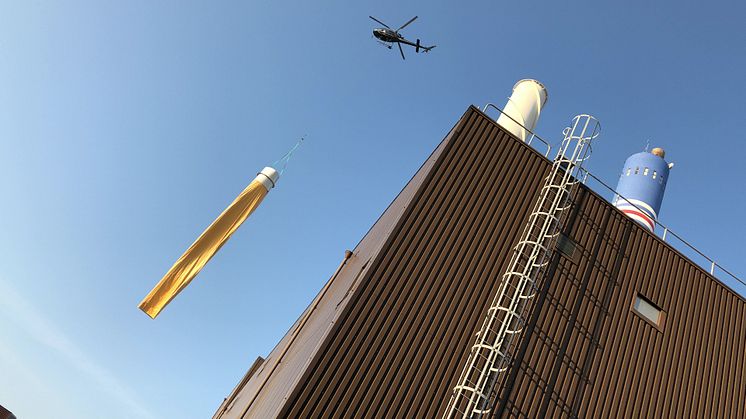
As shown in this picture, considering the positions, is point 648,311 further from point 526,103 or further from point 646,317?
point 526,103

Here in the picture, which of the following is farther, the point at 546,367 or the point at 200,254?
the point at 200,254

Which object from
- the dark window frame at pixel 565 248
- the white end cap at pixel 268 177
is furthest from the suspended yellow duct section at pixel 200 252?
the dark window frame at pixel 565 248

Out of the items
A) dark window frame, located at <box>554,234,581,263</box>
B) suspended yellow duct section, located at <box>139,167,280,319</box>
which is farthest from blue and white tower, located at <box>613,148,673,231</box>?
suspended yellow duct section, located at <box>139,167,280,319</box>

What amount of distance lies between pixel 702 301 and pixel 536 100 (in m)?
12.9

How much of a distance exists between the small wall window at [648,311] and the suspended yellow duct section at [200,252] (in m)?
16.9

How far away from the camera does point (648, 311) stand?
18.2 m

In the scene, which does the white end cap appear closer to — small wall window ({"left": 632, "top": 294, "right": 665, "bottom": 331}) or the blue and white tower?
small wall window ({"left": 632, "top": 294, "right": 665, "bottom": 331})

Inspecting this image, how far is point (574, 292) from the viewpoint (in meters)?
17.1

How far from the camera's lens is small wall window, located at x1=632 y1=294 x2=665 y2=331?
1798 cm

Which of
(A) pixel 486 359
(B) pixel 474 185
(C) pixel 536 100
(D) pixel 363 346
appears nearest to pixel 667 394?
(A) pixel 486 359

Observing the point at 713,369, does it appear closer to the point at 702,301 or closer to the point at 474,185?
the point at 702,301

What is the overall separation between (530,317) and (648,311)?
519 cm

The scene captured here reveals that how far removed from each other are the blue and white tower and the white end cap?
2212cm

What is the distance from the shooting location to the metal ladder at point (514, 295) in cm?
1399
